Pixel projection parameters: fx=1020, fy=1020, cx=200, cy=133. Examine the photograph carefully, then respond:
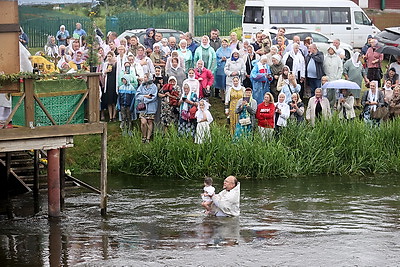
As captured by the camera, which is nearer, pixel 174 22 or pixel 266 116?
pixel 266 116

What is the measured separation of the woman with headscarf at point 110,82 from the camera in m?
28.3

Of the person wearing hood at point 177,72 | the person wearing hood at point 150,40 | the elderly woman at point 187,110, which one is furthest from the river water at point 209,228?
the person wearing hood at point 150,40

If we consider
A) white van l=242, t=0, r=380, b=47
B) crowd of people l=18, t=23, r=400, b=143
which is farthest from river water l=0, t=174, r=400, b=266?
white van l=242, t=0, r=380, b=47

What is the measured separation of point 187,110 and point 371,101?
5382 millimetres

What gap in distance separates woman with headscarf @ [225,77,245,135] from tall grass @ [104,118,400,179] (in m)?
0.51

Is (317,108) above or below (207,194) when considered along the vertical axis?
above

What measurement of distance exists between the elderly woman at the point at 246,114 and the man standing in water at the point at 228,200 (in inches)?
223

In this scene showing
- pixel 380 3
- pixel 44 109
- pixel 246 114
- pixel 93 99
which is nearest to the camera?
pixel 44 109

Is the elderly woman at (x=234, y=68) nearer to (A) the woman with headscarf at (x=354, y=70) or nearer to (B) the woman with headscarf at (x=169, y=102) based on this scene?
(B) the woman with headscarf at (x=169, y=102)

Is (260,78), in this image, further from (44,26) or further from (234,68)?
(44,26)

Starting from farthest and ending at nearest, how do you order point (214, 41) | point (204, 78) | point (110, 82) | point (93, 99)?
point (214, 41)
point (110, 82)
point (204, 78)
point (93, 99)

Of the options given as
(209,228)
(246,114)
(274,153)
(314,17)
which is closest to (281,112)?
(246,114)

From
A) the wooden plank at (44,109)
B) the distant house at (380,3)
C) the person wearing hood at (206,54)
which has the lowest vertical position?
the wooden plank at (44,109)

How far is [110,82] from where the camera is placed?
2841cm
